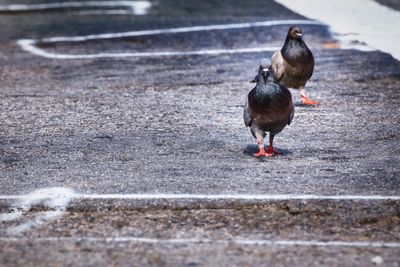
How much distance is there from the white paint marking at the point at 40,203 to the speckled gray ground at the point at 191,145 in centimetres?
12

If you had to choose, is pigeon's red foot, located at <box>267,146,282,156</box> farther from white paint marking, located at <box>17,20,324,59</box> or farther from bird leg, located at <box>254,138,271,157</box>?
white paint marking, located at <box>17,20,324,59</box>

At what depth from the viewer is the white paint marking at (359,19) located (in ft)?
46.3

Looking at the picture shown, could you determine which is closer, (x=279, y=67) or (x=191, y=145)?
(x=191, y=145)

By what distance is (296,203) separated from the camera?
6727 millimetres

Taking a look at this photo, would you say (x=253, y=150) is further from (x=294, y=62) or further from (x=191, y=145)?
(x=294, y=62)

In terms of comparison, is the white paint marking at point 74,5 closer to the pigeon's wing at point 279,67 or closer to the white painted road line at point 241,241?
the pigeon's wing at point 279,67

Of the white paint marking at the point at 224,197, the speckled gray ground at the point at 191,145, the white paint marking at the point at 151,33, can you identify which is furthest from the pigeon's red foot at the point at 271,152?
the white paint marking at the point at 151,33

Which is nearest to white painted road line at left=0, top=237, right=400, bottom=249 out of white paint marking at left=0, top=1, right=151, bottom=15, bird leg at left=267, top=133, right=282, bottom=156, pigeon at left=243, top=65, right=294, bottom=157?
pigeon at left=243, top=65, right=294, bottom=157

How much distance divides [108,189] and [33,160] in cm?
130

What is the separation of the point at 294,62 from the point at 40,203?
4.16 meters

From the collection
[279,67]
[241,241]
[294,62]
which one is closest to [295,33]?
[294,62]

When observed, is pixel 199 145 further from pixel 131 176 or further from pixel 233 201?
pixel 233 201

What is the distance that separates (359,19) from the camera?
632 inches

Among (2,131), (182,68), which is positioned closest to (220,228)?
(2,131)
